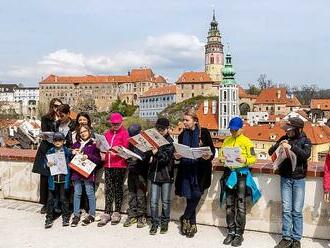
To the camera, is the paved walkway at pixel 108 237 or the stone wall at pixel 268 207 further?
the stone wall at pixel 268 207

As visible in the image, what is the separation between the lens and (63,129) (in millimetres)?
6695

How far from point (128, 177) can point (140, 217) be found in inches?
22.9

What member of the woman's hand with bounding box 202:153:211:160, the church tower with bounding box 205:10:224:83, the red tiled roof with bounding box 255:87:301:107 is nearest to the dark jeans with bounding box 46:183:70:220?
the woman's hand with bounding box 202:153:211:160

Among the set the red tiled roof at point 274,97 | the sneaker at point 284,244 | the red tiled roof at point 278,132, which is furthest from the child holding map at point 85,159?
the red tiled roof at point 274,97

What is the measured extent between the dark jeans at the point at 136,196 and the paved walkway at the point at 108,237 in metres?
0.26

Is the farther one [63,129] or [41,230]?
[63,129]

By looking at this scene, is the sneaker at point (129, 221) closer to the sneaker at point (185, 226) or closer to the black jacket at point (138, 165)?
the black jacket at point (138, 165)

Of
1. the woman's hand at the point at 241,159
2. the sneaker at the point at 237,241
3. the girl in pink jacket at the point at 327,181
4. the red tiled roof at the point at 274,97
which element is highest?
the red tiled roof at the point at 274,97

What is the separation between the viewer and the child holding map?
6.34m

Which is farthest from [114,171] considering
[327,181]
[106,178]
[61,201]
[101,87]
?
[101,87]

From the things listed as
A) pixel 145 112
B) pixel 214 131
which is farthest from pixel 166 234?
pixel 145 112

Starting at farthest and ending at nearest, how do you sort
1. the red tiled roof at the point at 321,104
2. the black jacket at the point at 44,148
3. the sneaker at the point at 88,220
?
the red tiled roof at the point at 321,104 < the black jacket at the point at 44,148 < the sneaker at the point at 88,220

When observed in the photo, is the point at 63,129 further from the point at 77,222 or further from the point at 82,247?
the point at 82,247

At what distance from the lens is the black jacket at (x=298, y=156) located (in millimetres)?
5145
